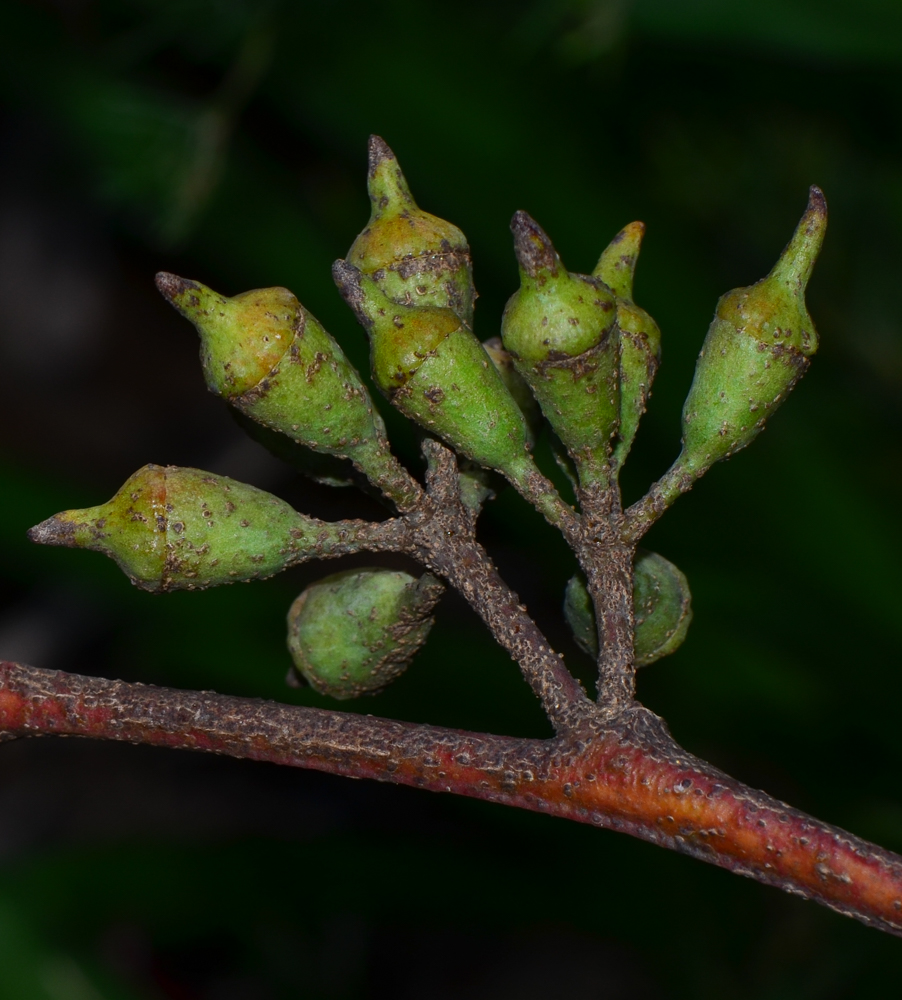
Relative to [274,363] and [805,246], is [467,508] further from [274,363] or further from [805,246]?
[805,246]

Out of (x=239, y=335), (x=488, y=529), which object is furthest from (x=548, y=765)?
(x=488, y=529)

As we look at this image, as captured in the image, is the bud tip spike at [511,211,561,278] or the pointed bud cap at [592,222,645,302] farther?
the pointed bud cap at [592,222,645,302]

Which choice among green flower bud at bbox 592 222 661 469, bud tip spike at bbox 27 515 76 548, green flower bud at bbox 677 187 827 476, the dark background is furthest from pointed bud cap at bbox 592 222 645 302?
the dark background

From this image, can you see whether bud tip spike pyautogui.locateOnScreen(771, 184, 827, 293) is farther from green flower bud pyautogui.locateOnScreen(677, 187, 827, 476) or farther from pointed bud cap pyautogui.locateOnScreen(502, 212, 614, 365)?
pointed bud cap pyautogui.locateOnScreen(502, 212, 614, 365)

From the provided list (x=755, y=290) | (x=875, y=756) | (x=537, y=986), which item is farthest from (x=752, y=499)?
(x=537, y=986)

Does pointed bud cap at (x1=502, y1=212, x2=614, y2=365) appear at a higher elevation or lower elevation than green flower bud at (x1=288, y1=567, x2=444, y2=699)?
higher

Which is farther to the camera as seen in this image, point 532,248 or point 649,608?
point 649,608

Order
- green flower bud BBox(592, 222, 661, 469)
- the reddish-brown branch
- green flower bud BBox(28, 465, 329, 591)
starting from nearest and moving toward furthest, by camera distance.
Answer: the reddish-brown branch
green flower bud BBox(28, 465, 329, 591)
green flower bud BBox(592, 222, 661, 469)
